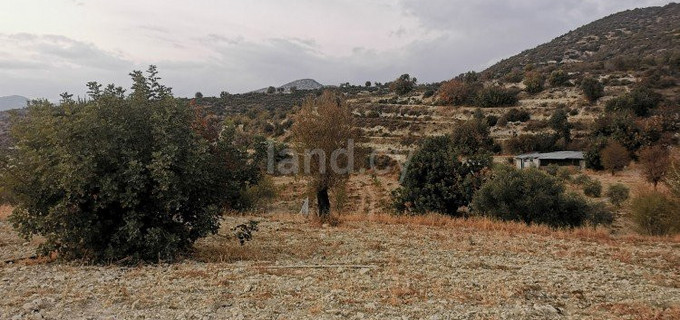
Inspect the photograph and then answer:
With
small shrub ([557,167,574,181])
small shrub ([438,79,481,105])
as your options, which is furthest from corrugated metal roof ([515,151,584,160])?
small shrub ([438,79,481,105])

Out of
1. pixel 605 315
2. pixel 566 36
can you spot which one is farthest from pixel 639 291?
pixel 566 36

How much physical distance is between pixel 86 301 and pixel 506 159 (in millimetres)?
40809

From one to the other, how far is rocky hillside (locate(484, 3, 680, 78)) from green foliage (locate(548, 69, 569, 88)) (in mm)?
6310

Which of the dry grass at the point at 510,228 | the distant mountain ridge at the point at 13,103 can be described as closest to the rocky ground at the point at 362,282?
the dry grass at the point at 510,228

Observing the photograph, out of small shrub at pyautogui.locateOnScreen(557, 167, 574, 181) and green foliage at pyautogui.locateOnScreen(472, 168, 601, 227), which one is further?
small shrub at pyautogui.locateOnScreen(557, 167, 574, 181)

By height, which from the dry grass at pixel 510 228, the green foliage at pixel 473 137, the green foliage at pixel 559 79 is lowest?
the dry grass at pixel 510 228

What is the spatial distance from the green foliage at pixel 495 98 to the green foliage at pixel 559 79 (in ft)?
15.7

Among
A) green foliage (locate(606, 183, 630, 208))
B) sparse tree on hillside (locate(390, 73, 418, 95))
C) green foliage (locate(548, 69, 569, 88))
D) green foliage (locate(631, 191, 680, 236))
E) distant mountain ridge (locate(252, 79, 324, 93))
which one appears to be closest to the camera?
green foliage (locate(631, 191, 680, 236))

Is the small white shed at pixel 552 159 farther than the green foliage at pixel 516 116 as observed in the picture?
No

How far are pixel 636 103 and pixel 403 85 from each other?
33.8m

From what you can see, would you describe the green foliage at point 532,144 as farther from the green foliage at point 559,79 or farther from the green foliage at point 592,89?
the green foliage at point 559,79

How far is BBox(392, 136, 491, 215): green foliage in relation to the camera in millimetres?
22266

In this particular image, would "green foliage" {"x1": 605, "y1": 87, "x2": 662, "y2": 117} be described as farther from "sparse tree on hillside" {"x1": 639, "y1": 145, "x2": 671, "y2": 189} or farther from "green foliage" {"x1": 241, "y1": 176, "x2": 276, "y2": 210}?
"green foliage" {"x1": 241, "y1": 176, "x2": 276, "y2": 210}

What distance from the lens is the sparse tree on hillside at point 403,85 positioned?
71.2 meters
